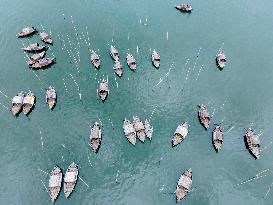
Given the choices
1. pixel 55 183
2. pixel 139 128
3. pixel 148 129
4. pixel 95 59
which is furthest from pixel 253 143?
pixel 95 59

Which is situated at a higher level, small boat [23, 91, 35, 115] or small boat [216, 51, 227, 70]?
small boat [216, 51, 227, 70]

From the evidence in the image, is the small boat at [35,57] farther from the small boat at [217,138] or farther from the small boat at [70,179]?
the small boat at [217,138]

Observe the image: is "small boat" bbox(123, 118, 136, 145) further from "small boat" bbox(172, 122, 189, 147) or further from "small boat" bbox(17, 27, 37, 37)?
"small boat" bbox(17, 27, 37, 37)

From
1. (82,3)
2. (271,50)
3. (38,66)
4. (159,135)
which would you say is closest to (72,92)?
(38,66)

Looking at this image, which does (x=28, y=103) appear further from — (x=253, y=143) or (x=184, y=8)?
(x=184, y=8)

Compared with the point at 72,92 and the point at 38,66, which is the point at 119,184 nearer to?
the point at 72,92

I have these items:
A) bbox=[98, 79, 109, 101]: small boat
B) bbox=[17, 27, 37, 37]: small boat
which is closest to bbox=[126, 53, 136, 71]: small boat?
bbox=[98, 79, 109, 101]: small boat
